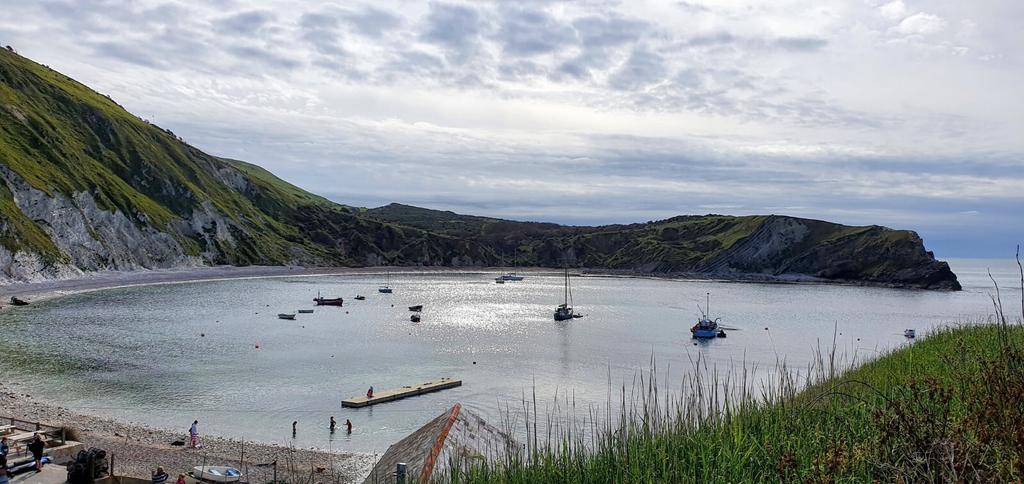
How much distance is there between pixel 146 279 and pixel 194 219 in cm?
3834

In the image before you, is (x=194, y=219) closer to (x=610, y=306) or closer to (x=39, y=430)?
(x=610, y=306)

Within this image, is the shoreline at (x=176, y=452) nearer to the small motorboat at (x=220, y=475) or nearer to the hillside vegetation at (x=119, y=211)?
the small motorboat at (x=220, y=475)

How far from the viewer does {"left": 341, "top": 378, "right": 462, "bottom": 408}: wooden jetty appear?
43219 millimetres

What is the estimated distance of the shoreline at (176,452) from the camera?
29.2 m

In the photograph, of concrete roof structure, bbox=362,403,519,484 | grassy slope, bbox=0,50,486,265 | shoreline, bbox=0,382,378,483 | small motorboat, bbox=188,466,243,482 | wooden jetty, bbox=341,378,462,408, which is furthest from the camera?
grassy slope, bbox=0,50,486,265

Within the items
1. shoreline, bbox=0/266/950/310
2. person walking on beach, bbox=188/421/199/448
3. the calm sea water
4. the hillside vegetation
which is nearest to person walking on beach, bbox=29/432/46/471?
person walking on beach, bbox=188/421/199/448

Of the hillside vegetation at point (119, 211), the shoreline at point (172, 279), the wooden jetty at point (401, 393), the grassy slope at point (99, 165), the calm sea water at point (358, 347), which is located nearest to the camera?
the calm sea water at point (358, 347)

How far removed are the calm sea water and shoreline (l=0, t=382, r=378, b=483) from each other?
179cm

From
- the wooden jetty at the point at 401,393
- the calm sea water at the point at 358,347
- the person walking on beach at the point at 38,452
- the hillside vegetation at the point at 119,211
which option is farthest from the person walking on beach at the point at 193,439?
the hillside vegetation at the point at 119,211

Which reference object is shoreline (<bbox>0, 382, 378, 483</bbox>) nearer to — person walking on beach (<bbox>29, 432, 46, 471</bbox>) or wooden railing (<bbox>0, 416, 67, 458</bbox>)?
wooden railing (<bbox>0, 416, 67, 458</bbox>)

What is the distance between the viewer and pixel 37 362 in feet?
175

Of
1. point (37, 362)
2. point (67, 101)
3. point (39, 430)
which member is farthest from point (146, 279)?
point (39, 430)

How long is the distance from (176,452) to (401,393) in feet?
53.5

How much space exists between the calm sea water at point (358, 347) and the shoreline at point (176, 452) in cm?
179
